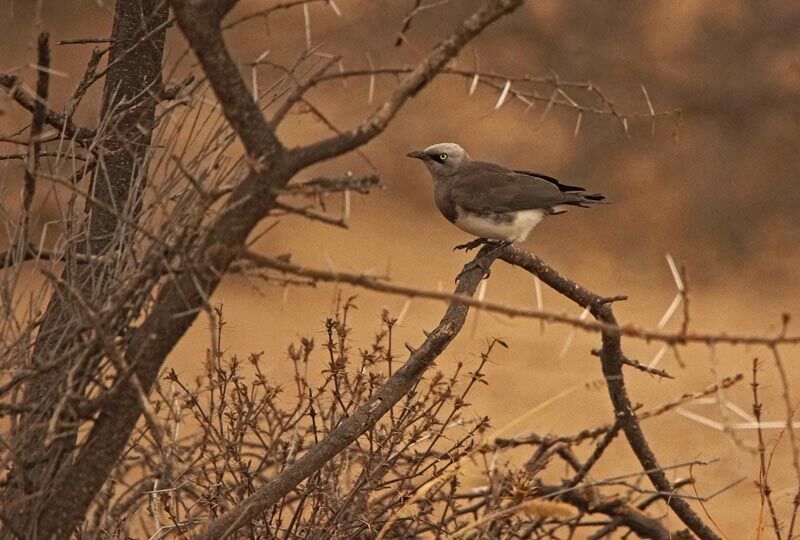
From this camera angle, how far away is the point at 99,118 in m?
2.58

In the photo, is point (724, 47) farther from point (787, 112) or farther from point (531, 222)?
point (531, 222)

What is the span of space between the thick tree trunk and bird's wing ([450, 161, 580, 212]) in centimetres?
94

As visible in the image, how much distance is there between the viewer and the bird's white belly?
3297mm

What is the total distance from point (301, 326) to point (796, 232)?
3156 mm

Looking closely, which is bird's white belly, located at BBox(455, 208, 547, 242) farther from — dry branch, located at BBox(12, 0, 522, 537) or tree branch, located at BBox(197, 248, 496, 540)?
dry branch, located at BBox(12, 0, 522, 537)

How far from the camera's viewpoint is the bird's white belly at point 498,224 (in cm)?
330

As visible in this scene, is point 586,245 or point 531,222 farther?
point 586,245

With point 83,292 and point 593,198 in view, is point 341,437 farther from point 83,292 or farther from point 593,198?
point 593,198

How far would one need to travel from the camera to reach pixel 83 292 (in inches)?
90.4

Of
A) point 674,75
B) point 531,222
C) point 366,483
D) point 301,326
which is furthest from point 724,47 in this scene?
point 366,483

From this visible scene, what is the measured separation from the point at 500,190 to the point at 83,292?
1.43 meters

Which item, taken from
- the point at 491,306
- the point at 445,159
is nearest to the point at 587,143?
the point at 445,159

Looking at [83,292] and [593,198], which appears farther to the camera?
[593,198]

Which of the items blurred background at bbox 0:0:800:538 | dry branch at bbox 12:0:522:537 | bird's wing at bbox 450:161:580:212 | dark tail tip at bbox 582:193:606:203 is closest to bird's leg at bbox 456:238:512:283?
bird's wing at bbox 450:161:580:212
